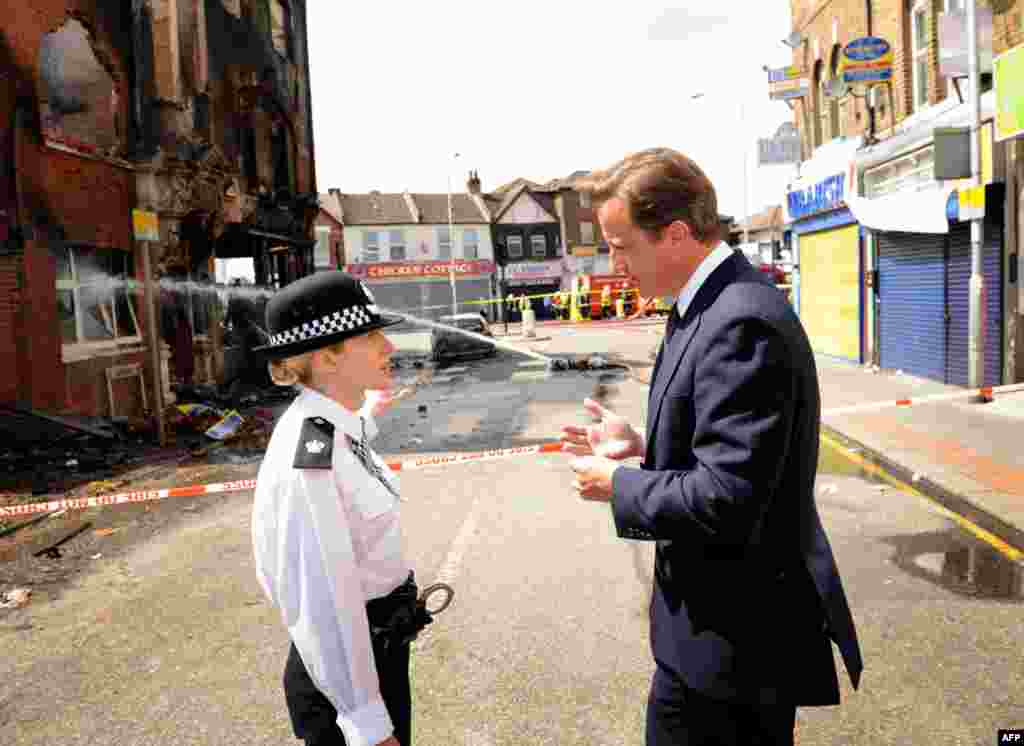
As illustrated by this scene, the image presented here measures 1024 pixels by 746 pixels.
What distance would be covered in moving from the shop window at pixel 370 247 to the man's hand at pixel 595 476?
181 ft

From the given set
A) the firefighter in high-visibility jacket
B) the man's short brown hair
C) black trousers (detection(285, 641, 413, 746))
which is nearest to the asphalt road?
black trousers (detection(285, 641, 413, 746))

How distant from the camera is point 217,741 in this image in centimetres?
364

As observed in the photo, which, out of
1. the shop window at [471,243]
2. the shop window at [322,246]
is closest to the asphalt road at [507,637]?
the shop window at [322,246]

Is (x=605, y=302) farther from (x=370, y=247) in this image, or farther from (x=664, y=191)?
(x=664, y=191)

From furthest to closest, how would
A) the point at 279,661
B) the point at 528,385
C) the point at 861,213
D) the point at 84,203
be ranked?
1. the point at 528,385
2. the point at 861,213
3. the point at 84,203
4. the point at 279,661

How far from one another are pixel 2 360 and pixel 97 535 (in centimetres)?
466

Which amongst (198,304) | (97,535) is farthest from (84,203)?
(97,535)

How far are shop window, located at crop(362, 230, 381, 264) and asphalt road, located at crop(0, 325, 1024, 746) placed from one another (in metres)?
49.3

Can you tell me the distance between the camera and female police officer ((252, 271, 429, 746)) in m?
1.94

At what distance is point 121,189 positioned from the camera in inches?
547

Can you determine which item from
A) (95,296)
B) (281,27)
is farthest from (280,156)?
(95,296)

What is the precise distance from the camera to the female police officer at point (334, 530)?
1939 millimetres

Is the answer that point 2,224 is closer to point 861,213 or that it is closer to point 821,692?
→ point 821,692

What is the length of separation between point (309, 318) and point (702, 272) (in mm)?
1028
